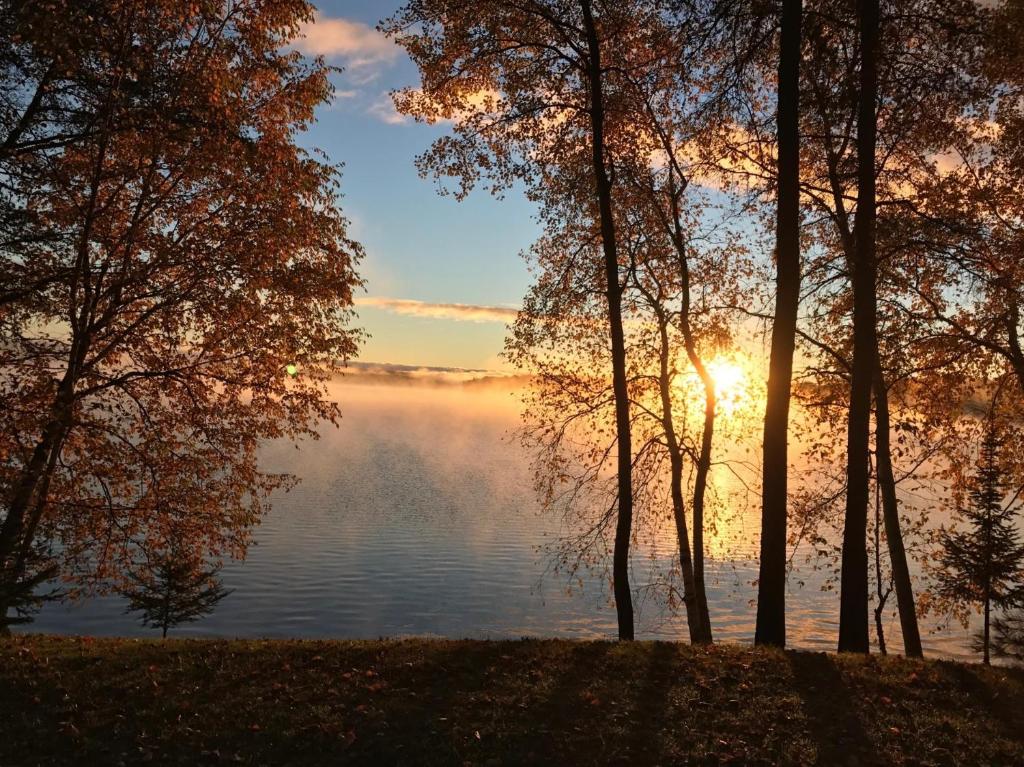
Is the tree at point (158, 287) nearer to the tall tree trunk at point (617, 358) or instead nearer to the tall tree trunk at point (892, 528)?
the tall tree trunk at point (617, 358)

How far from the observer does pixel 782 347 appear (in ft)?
40.6

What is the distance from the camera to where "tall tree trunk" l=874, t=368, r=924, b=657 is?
16.7m

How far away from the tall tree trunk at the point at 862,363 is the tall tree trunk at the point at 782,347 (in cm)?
153

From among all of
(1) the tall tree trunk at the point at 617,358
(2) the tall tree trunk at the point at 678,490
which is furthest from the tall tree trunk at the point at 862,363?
(2) the tall tree trunk at the point at 678,490

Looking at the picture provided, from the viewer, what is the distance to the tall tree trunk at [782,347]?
12320mm

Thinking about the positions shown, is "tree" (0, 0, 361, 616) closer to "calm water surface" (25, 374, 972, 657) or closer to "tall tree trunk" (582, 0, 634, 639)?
"tall tree trunk" (582, 0, 634, 639)

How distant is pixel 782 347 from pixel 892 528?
24.9 ft

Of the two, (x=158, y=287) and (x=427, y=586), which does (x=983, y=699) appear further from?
(x=427, y=586)

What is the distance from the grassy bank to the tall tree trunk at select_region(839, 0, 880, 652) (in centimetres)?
169

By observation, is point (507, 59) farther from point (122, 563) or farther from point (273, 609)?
point (273, 609)

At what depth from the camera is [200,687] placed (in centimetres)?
970

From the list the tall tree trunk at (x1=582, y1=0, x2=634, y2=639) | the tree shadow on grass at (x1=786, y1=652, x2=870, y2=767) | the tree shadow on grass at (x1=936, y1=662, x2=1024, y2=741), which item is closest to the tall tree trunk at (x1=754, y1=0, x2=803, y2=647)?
the tree shadow on grass at (x1=786, y1=652, x2=870, y2=767)

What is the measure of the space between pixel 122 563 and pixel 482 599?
3343cm

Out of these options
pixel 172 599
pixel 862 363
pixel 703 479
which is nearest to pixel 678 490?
pixel 703 479
